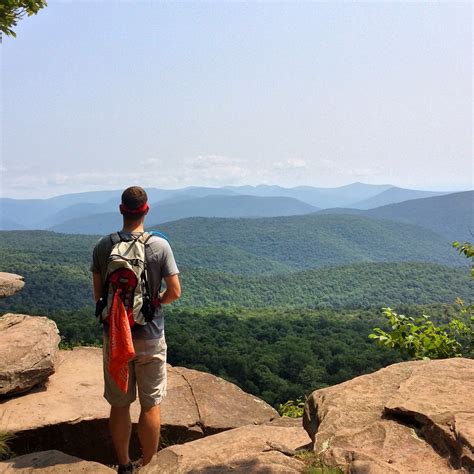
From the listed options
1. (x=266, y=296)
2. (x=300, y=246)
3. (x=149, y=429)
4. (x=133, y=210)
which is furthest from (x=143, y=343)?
(x=300, y=246)

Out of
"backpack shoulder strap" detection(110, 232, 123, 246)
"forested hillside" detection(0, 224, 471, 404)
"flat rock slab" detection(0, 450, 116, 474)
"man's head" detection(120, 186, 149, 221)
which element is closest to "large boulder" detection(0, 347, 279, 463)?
"flat rock slab" detection(0, 450, 116, 474)

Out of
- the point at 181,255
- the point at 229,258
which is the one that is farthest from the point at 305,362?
the point at 229,258

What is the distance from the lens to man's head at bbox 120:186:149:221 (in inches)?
149

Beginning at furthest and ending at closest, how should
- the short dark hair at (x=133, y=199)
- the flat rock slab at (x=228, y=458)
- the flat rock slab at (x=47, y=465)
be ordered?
the flat rock slab at (x=47, y=465) < the short dark hair at (x=133, y=199) < the flat rock slab at (x=228, y=458)

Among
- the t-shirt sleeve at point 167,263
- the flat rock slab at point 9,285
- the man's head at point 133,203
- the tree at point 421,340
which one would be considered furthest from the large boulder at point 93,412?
the man's head at point 133,203

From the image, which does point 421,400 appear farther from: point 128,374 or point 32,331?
point 32,331

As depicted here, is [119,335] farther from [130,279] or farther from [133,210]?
[133,210]

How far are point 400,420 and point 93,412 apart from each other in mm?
3980

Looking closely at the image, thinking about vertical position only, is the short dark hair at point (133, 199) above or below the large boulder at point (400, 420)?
above

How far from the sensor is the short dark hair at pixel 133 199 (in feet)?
12.4

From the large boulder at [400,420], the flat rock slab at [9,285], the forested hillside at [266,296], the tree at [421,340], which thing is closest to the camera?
the large boulder at [400,420]

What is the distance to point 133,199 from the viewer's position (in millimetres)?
3785

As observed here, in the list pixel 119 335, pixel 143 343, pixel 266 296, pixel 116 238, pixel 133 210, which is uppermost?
pixel 133 210

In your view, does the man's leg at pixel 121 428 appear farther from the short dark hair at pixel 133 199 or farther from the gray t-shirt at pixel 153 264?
the short dark hair at pixel 133 199
